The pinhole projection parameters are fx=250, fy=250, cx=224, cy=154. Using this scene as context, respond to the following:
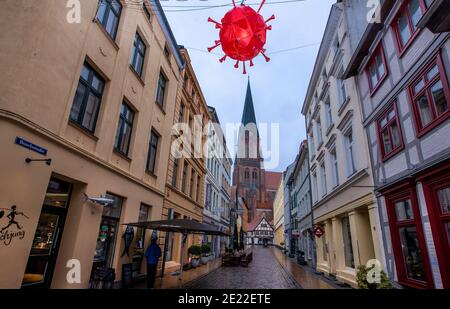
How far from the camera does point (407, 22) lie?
7.45 meters

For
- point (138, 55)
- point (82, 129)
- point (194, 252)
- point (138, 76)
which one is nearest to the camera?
point (82, 129)

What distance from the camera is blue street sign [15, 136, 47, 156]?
5512 mm

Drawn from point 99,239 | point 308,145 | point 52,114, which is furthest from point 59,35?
point 308,145

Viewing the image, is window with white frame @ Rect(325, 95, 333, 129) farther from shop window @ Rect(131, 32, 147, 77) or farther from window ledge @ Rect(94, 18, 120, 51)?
window ledge @ Rect(94, 18, 120, 51)

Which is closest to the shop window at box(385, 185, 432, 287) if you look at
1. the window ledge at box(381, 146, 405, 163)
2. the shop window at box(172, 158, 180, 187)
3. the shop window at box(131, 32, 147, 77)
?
the window ledge at box(381, 146, 405, 163)

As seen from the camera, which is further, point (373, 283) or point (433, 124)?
point (373, 283)

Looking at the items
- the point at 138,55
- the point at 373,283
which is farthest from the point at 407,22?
the point at 138,55

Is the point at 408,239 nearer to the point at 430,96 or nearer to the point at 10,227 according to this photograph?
the point at 430,96

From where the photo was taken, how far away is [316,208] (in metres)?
18.8

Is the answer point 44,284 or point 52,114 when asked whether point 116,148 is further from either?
point 44,284

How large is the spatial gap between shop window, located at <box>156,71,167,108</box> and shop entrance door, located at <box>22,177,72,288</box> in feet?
24.8

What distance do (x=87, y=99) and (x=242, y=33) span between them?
681 centimetres

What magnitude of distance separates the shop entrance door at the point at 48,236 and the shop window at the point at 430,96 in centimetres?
1002
